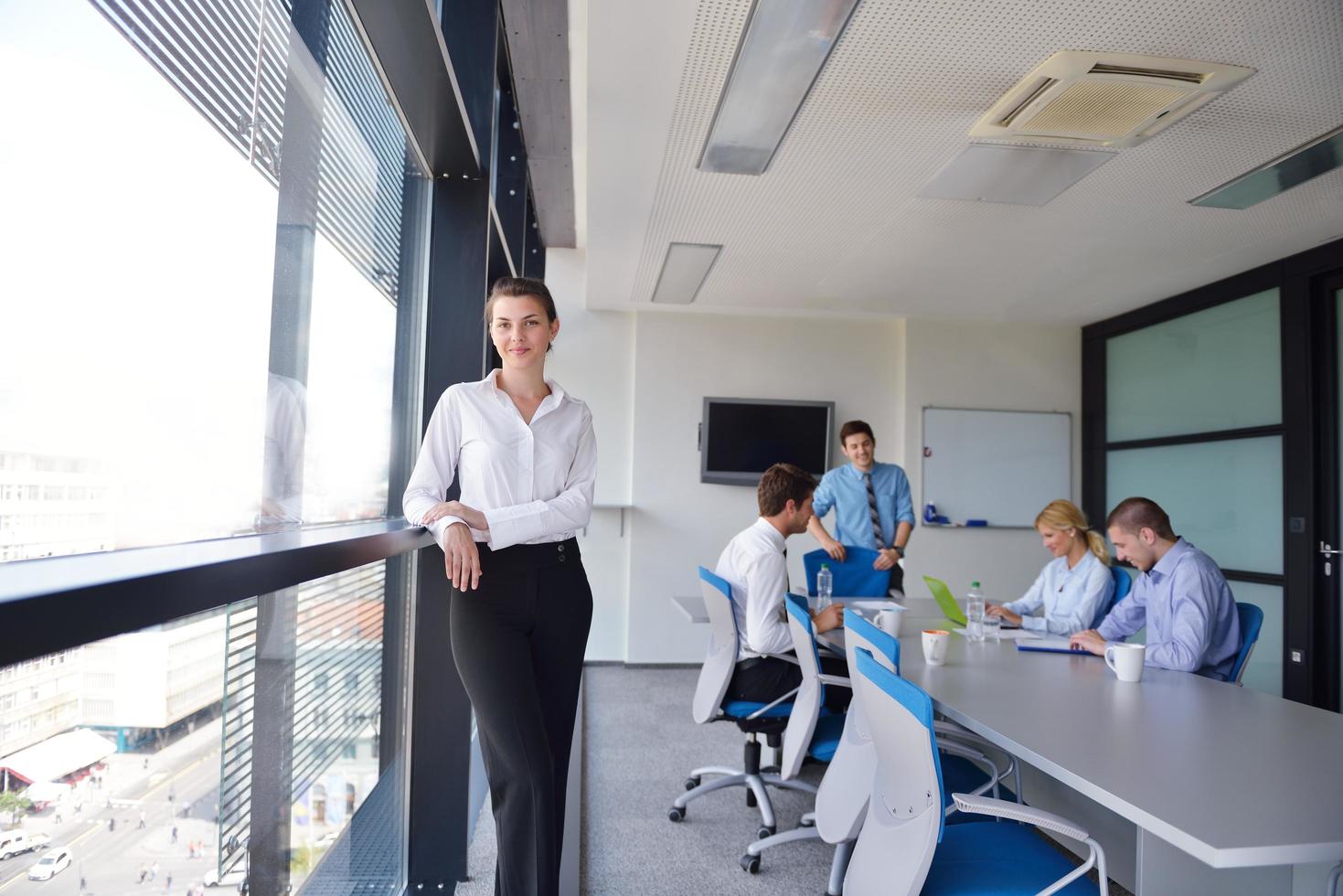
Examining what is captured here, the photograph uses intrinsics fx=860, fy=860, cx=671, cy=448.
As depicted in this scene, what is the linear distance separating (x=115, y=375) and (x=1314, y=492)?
5818 millimetres

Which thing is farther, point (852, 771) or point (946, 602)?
point (946, 602)

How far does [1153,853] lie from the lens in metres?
1.76

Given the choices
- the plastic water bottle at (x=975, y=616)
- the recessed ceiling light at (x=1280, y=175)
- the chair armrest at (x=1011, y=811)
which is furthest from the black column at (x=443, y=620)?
the recessed ceiling light at (x=1280, y=175)

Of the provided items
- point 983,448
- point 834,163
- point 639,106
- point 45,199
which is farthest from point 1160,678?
point 983,448

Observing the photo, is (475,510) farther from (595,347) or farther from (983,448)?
(983,448)

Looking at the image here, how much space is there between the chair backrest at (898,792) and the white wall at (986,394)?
16.5 feet

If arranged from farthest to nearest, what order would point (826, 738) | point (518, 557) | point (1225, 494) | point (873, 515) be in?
point (1225, 494) → point (873, 515) → point (826, 738) → point (518, 557)

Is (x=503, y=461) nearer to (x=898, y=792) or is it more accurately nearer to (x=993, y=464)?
(x=898, y=792)

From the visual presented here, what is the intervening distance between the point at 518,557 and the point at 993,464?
5.68 metres

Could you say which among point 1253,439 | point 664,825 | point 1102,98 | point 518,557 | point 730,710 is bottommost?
point 664,825

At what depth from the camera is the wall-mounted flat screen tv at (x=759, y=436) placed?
6809mm

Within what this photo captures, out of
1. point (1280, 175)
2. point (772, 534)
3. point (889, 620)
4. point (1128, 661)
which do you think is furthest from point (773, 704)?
point (1280, 175)

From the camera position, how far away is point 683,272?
5.68 m

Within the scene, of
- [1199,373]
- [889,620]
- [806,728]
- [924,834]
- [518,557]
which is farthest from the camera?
[1199,373]
